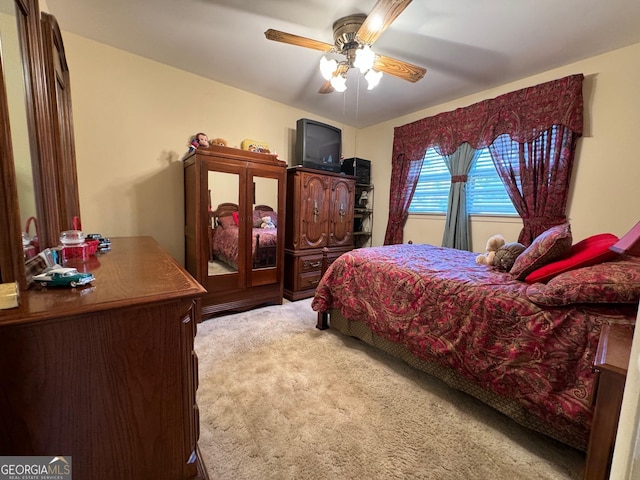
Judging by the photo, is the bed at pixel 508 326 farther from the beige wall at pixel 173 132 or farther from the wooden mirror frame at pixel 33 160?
the wooden mirror frame at pixel 33 160

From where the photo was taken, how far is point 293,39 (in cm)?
180

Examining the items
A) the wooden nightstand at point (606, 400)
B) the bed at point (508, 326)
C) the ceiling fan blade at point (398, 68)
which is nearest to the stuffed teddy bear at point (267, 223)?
the bed at point (508, 326)

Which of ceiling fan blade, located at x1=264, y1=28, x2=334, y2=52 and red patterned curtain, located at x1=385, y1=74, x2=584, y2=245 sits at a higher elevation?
ceiling fan blade, located at x1=264, y1=28, x2=334, y2=52

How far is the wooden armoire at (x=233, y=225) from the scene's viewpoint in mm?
2582

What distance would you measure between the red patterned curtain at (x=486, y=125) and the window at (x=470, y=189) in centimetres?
12

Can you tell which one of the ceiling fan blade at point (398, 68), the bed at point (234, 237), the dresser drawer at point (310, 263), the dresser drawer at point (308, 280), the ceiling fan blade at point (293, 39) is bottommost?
the dresser drawer at point (308, 280)

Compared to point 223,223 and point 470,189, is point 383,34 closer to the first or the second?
point 470,189

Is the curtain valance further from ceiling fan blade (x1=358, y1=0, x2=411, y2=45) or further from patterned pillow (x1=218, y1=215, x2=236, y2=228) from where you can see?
patterned pillow (x1=218, y1=215, x2=236, y2=228)

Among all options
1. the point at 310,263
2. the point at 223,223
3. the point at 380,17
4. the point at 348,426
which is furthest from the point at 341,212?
the point at 348,426

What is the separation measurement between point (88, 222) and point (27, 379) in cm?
234

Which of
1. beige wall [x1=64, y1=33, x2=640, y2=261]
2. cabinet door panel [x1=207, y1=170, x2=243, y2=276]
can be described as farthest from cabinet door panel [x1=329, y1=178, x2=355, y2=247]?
cabinet door panel [x1=207, y1=170, x2=243, y2=276]

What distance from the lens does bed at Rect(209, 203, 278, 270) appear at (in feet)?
8.82

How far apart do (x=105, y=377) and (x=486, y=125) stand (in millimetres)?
3610

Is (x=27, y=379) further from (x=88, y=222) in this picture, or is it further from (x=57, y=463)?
(x=88, y=222)
